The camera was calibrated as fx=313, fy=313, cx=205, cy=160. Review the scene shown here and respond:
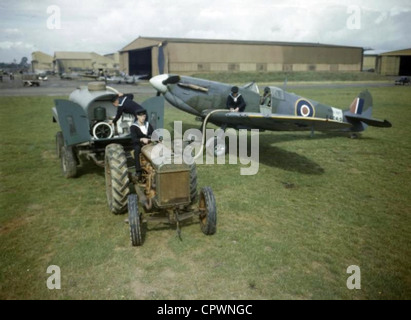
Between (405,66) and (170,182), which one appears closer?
(170,182)

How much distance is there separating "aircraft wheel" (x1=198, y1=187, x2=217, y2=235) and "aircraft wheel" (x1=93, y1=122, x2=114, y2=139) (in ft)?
12.6

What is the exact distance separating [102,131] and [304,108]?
7513 millimetres

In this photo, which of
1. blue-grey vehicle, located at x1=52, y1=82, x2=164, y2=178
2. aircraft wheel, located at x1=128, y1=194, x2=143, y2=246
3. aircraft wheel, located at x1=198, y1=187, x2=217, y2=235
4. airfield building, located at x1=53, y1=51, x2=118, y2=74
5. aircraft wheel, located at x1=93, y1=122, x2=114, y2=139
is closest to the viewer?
aircraft wheel, located at x1=128, y1=194, x2=143, y2=246

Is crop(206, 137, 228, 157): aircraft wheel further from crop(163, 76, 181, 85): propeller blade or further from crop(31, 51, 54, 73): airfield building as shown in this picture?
crop(31, 51, 54, 73): airfield building

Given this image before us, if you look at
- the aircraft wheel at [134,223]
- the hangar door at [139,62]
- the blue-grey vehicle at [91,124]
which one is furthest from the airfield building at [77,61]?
the aircraft wheel at [134,223]

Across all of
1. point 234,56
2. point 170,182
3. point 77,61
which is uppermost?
point 77,61

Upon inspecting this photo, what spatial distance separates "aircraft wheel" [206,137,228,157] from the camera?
1074cm

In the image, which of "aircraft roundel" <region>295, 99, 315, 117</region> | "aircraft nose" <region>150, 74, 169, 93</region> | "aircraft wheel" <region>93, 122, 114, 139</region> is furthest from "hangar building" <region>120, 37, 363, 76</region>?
"aircraft wheel" <region>93, 122, 114, 139</region>

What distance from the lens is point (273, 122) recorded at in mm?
9430

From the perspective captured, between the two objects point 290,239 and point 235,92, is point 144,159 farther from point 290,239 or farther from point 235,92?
point 235,92

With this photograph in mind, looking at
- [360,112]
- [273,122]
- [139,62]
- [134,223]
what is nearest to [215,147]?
[273,122]

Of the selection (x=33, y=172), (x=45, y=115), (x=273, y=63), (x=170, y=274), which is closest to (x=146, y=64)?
(x=273, y=63)

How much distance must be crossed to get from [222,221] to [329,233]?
6.65ft

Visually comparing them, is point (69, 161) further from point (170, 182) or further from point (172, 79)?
point (172, 79)
